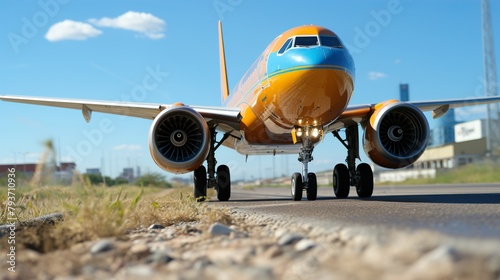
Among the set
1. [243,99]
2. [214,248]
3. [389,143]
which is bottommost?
[214,248]

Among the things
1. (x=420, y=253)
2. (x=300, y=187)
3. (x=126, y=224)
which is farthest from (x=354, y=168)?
(x=420, y=253)

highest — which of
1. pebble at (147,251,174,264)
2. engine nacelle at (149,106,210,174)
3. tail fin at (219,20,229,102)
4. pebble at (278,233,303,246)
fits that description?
tail fin at (219,20,229,102)

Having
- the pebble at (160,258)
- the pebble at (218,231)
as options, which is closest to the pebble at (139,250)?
the pebble at (160,258)

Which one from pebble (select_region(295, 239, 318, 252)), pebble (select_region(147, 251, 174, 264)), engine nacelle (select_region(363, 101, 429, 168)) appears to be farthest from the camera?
engine nacelle (select_region(363, 101, 429, 168))

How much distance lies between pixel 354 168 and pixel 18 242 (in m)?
11.0

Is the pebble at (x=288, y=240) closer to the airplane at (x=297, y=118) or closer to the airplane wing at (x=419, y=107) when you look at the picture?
the airplane at (x=297, y=118)

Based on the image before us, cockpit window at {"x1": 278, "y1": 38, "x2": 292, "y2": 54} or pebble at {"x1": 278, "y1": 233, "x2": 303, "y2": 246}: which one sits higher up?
cockpit window at {"x1": 278, "y1": 38, "x2": 292, "y2": 54}

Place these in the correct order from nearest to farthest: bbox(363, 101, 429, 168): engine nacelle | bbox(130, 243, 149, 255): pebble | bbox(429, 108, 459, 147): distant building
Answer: bbox(130, 243, 149, 255): pebble, bbox(363, 101, 429, 168): engine nacelle, bbox(429, 108, 459, 147): distant building

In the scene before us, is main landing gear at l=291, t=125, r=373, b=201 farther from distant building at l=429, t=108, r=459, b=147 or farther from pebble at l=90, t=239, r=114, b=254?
distant building at l=429, t=108, r=459, b=147

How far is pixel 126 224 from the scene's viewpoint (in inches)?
238

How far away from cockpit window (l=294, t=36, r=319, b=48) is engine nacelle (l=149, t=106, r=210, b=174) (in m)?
2.79

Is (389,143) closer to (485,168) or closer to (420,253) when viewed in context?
(420,253)

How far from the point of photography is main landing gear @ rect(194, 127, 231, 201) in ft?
49.1

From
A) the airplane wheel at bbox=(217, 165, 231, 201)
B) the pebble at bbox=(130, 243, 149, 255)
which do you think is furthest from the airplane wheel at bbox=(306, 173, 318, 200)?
the pebble at bbox=(130, 243, 149, 255)
